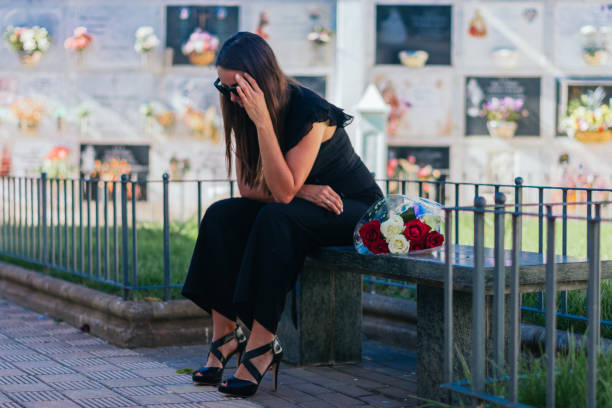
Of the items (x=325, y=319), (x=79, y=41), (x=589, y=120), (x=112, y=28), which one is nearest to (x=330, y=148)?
(x=325, y=319)

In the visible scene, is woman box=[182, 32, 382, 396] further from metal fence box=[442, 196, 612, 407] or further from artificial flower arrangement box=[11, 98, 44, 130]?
artificial flower arrangement box=[11, 98, 44, 130]

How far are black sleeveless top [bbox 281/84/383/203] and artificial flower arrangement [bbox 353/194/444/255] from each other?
0.25 meters

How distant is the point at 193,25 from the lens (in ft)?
36.3

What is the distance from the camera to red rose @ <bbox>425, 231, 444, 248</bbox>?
322cm

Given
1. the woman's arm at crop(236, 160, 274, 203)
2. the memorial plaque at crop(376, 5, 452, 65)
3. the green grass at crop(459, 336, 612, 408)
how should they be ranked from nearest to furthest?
the green grass at crop(459, 336, 612, 408)
the woman's arm at crop(236, 160, 274, 203)
the memorial plaque at crop(376, 5, 452, 65)

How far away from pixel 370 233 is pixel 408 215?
0.16m

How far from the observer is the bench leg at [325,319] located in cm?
377

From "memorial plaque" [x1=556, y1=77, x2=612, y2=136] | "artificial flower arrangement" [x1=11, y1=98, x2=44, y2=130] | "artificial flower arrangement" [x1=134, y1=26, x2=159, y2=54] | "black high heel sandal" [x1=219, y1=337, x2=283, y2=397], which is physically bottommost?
"black high heel sandal" [x1=219, y1=337, x2=283, y2=397]

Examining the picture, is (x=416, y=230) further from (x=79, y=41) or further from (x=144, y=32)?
(x=79, y=41)

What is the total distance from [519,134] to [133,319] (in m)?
7.42

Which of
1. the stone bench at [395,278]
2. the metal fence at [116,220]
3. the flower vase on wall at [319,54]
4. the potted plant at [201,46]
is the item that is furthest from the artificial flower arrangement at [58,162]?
the stone bench at [395,278]

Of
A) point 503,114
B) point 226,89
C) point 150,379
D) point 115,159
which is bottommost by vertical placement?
point 150,379

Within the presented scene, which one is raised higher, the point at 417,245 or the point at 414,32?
the point at 414,32

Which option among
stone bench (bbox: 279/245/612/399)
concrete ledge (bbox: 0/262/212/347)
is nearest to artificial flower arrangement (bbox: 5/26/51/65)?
concrete ledge (bbox: 0/262/212/347)
